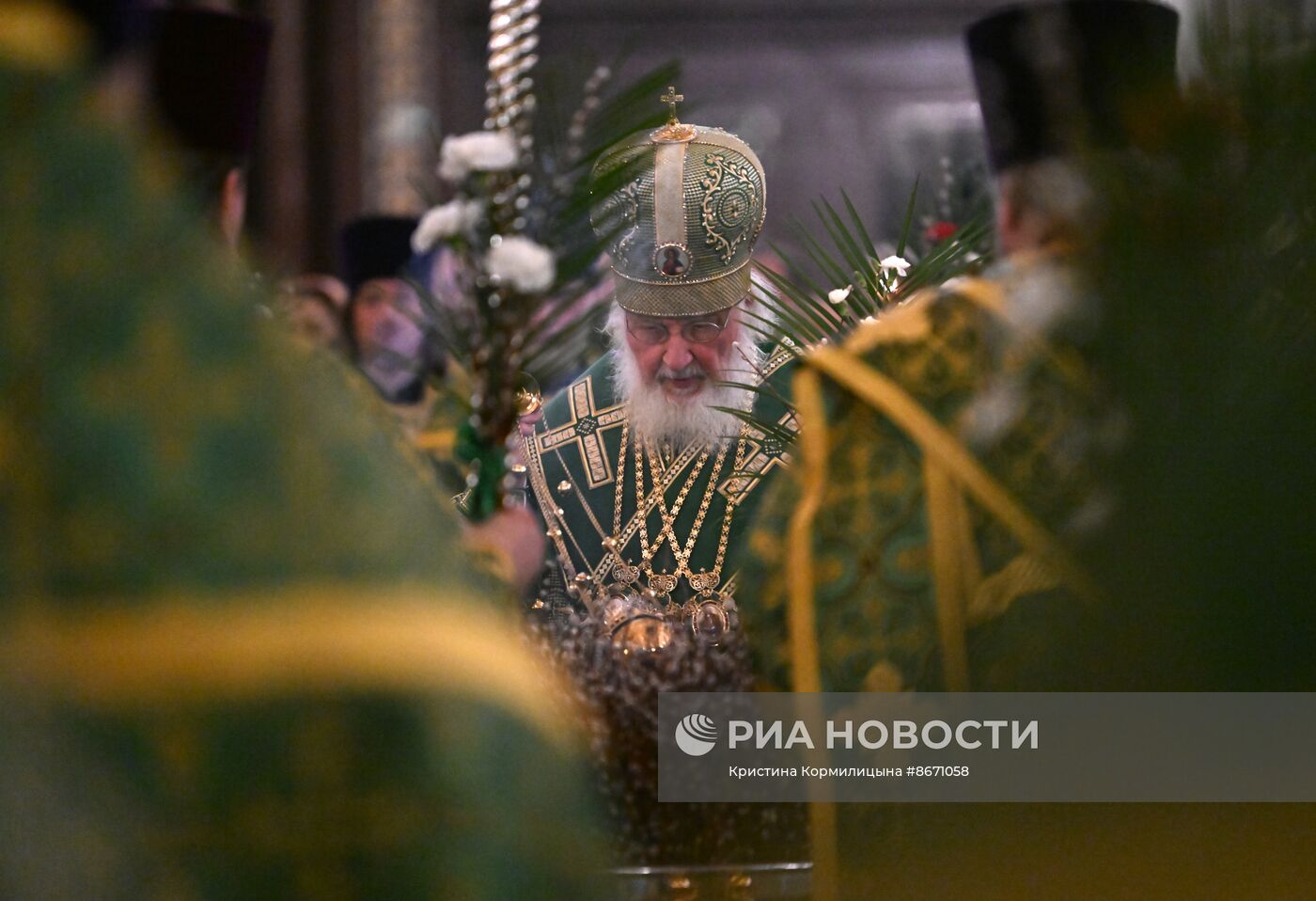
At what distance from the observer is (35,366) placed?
0.55 m

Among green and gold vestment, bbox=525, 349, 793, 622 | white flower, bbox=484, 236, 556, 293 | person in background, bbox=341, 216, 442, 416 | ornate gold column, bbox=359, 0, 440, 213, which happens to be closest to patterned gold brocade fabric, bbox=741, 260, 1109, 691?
white flower, bbox=484, 236, 556, 293

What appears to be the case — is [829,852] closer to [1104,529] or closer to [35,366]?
[1104,529]

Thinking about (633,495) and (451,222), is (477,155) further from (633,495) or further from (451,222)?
(633,495)

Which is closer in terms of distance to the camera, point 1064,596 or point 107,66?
point 107,66

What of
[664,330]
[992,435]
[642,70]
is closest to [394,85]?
[642,70]

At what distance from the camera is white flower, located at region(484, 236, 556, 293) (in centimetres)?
151

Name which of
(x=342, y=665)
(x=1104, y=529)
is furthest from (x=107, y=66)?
(x=1104, y=529)

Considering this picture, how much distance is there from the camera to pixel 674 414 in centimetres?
340

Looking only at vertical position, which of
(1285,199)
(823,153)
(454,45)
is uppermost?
(454,45)

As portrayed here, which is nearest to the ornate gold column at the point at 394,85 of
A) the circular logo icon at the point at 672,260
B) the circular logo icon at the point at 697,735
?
the circular logo icon at the point at 672,260

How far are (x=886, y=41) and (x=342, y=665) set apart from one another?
9.44m

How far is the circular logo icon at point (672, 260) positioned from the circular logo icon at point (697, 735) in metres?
1.76

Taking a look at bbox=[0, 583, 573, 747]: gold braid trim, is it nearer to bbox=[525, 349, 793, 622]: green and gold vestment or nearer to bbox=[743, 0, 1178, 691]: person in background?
bbox=[743, 0, 1178, 691]: person in background

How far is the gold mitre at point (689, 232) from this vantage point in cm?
320
